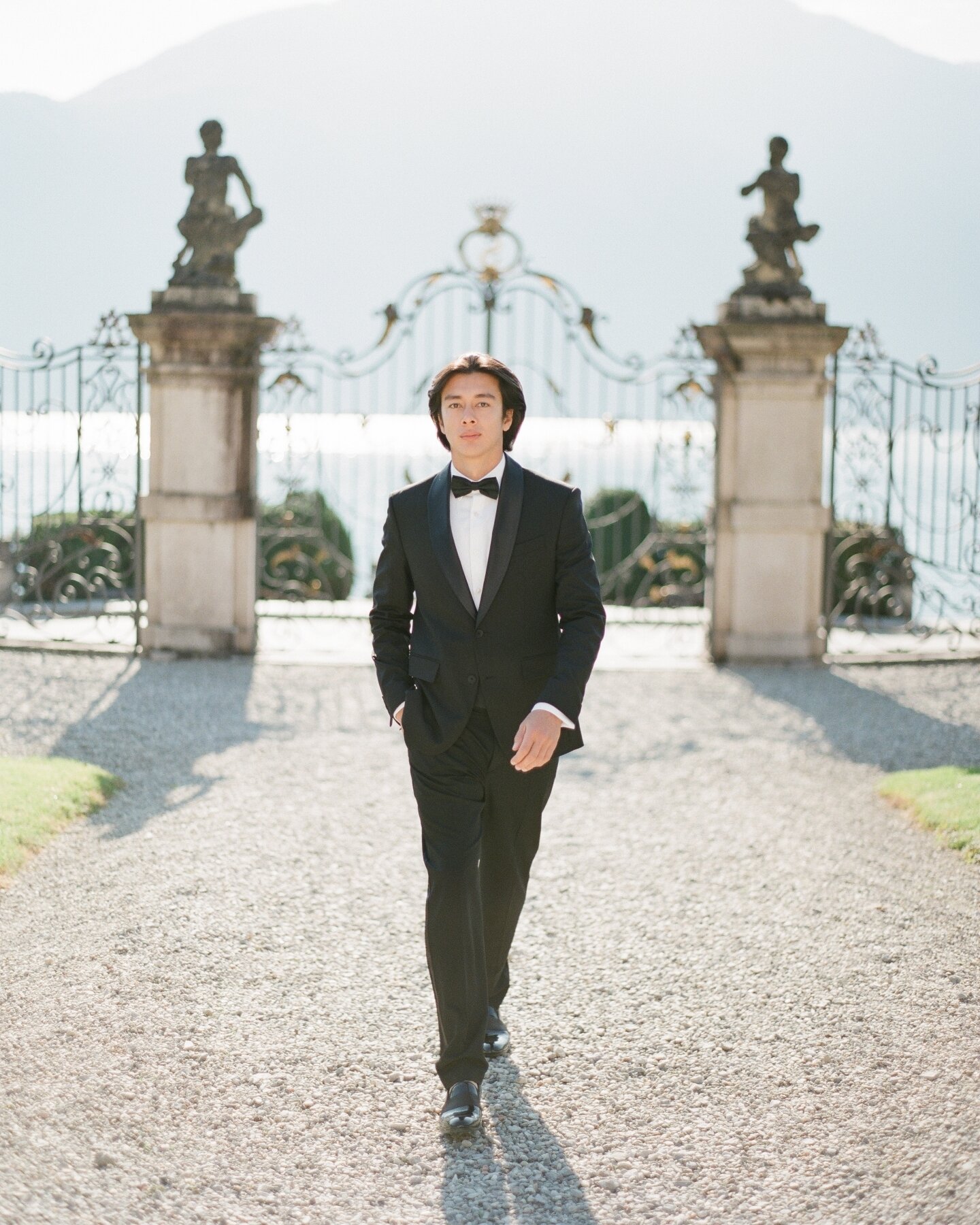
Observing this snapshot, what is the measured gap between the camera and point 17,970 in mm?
4316

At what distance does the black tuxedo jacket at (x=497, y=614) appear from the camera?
11.3 feet

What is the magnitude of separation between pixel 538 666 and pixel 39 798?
142 inches

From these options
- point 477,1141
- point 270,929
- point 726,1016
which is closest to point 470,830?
point 477,1141

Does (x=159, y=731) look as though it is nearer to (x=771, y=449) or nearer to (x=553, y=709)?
(x=553, y=709)

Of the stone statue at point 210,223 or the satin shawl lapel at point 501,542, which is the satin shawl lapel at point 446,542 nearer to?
the satin shawl lapel at point 501,542

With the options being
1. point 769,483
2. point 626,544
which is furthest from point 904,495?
point 626,544

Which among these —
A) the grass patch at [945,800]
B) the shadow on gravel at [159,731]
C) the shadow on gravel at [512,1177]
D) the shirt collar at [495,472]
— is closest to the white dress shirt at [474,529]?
the shirt collar at [495,472]

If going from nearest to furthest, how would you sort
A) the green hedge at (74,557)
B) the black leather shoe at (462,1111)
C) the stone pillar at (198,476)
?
1. the black leather shoe at (462,1111)
2. the stone pillar at (198,476)
3. the green hedge at (74,557)

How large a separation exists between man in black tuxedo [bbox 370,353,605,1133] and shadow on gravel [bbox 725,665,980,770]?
4.82 metres

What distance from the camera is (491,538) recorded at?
349cm

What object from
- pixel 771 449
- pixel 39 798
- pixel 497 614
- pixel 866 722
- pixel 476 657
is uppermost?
pixel 771 449

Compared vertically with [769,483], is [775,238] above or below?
above

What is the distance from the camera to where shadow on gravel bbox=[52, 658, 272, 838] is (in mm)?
6668

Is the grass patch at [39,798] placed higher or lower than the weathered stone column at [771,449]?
lower
